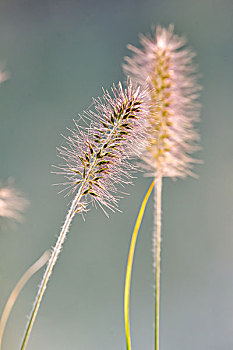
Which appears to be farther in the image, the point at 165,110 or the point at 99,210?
the point at 99,210

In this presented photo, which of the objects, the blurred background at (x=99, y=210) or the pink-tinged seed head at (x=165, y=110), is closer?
the pink-tinged seed head at (x=165, y=110)

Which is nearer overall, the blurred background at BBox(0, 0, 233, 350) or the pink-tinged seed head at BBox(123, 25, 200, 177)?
the pink-tinged seed head at BBox(123, 25, 200, 177)

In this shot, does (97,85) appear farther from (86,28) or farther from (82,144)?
(82,144)

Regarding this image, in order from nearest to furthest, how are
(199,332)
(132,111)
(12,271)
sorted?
1. (132,111)
2. (199,332)
3. (12,271)

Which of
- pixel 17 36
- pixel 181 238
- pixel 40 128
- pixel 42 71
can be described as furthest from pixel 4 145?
pixel 181 238

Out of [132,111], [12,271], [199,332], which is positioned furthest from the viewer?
[12,271]

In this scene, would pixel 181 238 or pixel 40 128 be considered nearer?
pixel 181 238

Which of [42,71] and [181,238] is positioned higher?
[42,71]

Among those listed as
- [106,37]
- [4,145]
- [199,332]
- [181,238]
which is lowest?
[199,332]
